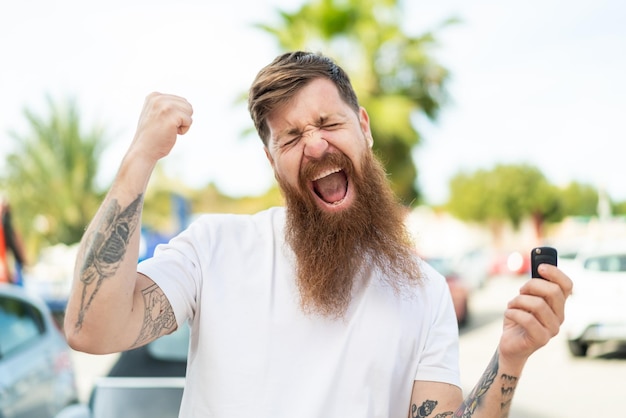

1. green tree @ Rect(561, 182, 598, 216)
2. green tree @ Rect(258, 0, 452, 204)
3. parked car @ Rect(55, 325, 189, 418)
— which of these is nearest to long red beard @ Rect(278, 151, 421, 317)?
parked car @ Rect(55, 325, 189, 418)

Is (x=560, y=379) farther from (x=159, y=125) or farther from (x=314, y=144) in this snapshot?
(x=159, y=125)

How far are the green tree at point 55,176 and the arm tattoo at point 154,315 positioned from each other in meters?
25.7

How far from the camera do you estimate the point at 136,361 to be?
13.9ft

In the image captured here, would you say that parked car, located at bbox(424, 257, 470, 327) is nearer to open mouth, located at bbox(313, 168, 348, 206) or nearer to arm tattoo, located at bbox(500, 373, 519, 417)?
open mouth, located at bbox(313, 168, 348, 206)

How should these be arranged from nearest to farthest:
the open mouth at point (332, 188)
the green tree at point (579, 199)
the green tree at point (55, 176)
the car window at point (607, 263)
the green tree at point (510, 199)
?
1. the open mouth at point (332, 188)
2. the car window at point (607, 263)
3. the green tree at point (55, 176)
4. the green tree at point (510, 199)
5. the green tree at point (579, 199)

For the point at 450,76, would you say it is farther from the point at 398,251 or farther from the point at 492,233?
the point at 492,233

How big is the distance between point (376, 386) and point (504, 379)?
319 millimetres

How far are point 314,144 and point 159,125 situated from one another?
20.2 inches

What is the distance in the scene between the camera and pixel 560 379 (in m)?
9.47

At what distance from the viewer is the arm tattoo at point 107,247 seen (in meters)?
1.61

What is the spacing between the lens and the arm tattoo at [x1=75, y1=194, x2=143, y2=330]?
5.27 ft

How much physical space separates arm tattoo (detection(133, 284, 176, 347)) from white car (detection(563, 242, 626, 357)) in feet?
31.5

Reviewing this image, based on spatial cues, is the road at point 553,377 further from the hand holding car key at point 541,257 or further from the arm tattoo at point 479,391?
the hand holding car key at point 541,257

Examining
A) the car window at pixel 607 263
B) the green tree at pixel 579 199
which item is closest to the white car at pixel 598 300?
the car window at pixel 607 263
